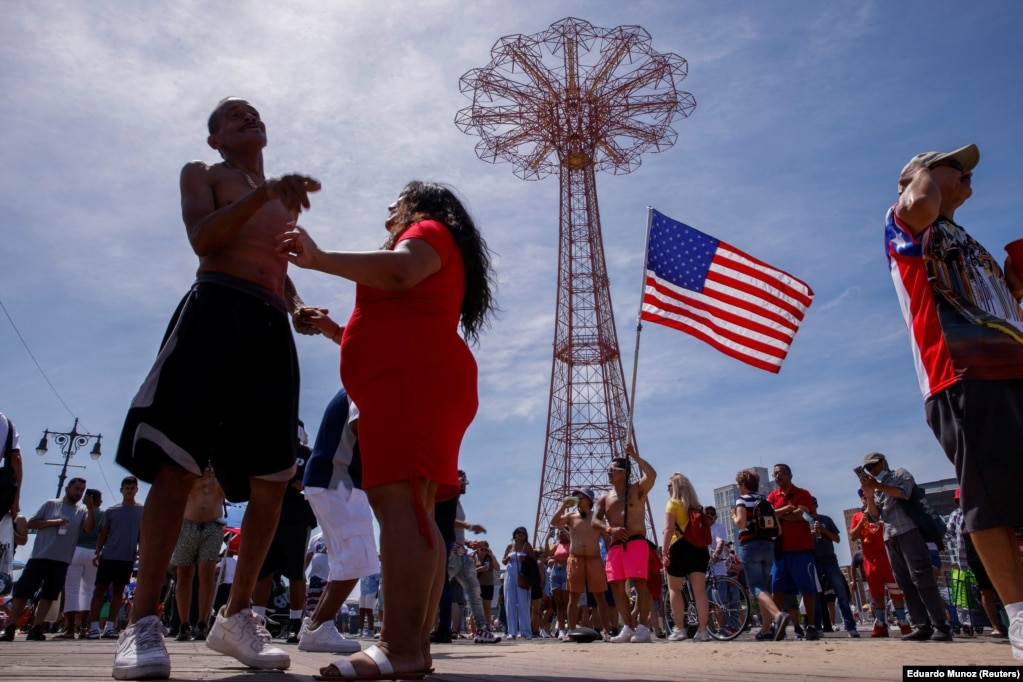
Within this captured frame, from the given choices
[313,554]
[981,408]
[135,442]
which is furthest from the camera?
[313,554]

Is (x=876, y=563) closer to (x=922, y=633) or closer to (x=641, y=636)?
(x=922, y=633)

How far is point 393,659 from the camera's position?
6.86ft

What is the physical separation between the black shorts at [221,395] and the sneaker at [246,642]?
443mm

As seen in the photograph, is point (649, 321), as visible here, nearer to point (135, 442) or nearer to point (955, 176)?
point (955, 176)

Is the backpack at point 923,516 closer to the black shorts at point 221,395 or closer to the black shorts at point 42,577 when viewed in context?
the black shorts at point 221,395

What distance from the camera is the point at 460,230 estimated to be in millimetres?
2680

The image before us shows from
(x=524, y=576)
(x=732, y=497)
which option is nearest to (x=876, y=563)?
(x=524, y=576)

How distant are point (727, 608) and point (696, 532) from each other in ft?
5.09

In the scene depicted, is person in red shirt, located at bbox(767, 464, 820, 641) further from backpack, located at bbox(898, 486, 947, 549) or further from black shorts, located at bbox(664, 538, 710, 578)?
backpack, located at bbox(898, 486, 947, 549)

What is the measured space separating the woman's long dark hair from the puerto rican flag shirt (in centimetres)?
174

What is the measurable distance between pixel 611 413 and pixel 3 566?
27.0m

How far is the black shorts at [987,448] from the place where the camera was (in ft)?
9.25

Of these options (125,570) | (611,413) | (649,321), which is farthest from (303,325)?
(611,413)

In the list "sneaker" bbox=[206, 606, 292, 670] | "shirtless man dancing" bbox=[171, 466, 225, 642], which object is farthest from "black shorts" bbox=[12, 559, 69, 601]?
"sneaker" bbox=[206, 606, 292, 670]
